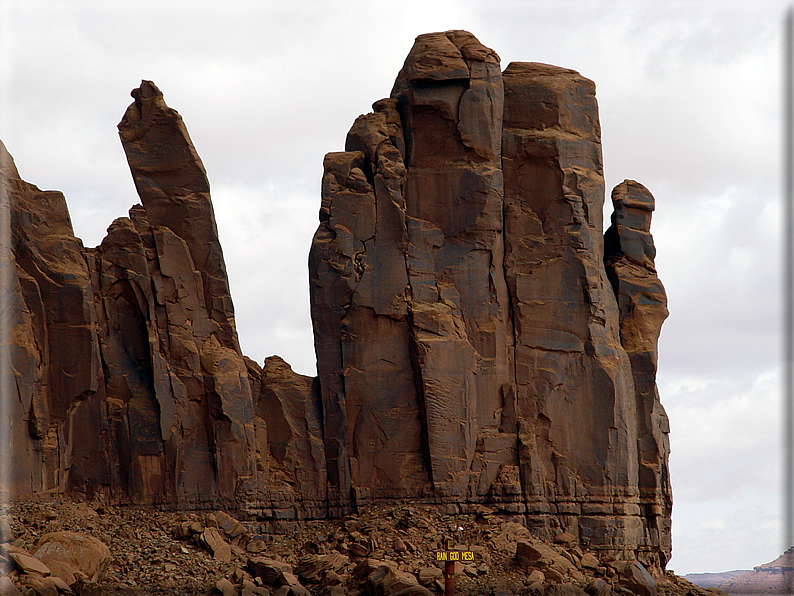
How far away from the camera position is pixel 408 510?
155 ft

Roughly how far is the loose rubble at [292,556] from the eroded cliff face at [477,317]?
159 cm

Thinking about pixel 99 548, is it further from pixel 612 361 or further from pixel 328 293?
pixel 612 361

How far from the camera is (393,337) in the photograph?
48.8 metres

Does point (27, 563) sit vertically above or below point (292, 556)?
above

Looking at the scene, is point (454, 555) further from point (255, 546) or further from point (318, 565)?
point (255, 546)

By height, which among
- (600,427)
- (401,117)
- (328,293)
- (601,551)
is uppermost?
(401,117)

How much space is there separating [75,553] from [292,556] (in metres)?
7.38

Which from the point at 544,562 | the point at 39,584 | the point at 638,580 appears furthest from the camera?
the point at 638,580

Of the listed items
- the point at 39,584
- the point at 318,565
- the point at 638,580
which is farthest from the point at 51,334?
the point at 638,580

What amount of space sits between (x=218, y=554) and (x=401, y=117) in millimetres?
15790

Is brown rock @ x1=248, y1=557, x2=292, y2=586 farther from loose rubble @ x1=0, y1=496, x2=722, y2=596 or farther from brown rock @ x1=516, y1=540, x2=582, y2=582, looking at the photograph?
brown rock @ x1=516, y1=540, x2=582, y2=582

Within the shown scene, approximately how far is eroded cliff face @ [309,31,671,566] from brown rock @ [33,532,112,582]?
8898 millimetres

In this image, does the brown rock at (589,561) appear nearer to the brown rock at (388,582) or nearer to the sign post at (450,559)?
the sign post at (450,559)

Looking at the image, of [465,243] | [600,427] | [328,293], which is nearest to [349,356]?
[328,293]
